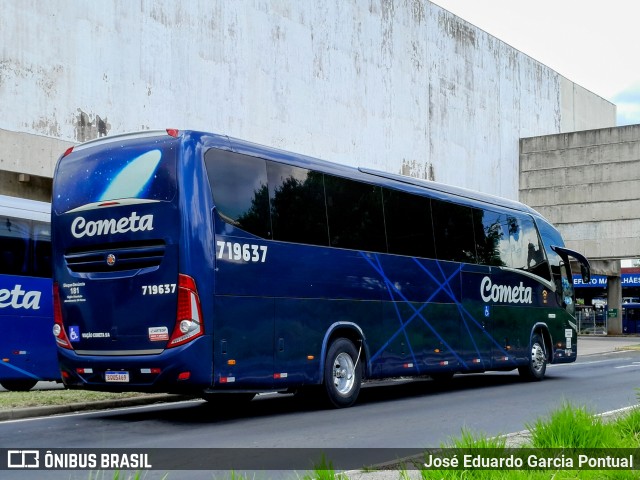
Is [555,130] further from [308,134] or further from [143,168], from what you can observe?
[143,168]

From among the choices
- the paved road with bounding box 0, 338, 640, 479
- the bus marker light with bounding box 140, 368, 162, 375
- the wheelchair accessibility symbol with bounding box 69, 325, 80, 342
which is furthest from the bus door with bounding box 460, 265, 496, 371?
the wheelchair accessibility symbol with bounding box 69, 325, 80, 342

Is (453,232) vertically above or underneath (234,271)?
above

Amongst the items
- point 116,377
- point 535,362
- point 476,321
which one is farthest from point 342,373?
point 535,362

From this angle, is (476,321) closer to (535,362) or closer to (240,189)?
(535,362)

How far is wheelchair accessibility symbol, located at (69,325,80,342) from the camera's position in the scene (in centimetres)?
1180

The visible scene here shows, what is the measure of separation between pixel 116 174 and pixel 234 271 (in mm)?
1992

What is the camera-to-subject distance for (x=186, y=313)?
1107cm

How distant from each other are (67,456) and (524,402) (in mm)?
7922

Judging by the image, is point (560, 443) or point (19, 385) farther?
point (19, 385)

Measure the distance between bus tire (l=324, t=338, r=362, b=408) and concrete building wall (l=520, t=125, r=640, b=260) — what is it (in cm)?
3705

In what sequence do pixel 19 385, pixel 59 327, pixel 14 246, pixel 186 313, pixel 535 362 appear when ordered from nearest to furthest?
1. pixel 186 313
2. pixel 59 327
3. pixel 14 246
4. pixel 19 385
5. pixel 535 362

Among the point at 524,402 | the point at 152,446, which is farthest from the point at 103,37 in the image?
the point at 152,446

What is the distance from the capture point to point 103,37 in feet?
86.5

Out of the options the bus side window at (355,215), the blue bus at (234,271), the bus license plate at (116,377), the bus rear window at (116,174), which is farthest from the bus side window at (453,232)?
the bus license plate at (116,377)
